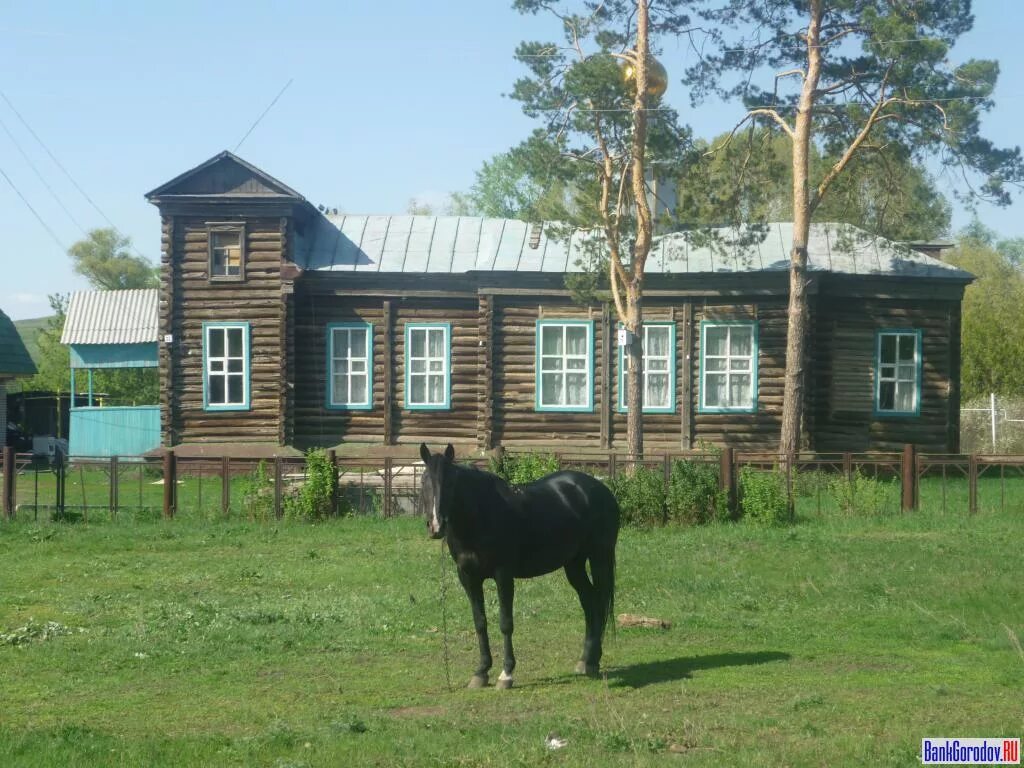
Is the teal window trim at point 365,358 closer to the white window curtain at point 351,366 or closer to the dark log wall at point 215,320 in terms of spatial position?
the white window curtain at point 351,366

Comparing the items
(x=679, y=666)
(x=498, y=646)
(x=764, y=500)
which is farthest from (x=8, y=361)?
(x=679, y=666)

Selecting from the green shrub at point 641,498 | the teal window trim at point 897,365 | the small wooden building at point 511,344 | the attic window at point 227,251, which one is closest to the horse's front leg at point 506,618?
the green shrub at point 641,498

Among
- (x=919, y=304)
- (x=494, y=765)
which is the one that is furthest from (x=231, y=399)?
(x=494, y=765)

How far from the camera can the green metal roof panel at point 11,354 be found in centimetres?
3719

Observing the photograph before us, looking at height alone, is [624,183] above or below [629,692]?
above

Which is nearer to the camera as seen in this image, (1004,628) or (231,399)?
(1004,628)

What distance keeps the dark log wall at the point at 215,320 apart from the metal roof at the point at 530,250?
1.20 meters

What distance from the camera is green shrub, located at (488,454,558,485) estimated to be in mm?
20094

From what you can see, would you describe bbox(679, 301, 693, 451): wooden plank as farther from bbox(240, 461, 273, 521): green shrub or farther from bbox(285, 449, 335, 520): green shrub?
bbox(240, 461, 273, 521): green shrub

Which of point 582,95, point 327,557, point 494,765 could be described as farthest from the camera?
point 582,95

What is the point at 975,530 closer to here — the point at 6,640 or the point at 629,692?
the point at 629,692

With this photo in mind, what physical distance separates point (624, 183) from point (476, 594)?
17673 millimetres

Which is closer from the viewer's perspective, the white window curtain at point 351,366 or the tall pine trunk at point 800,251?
the tall pine trunk at point 800,251

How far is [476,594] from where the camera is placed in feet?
30.9
